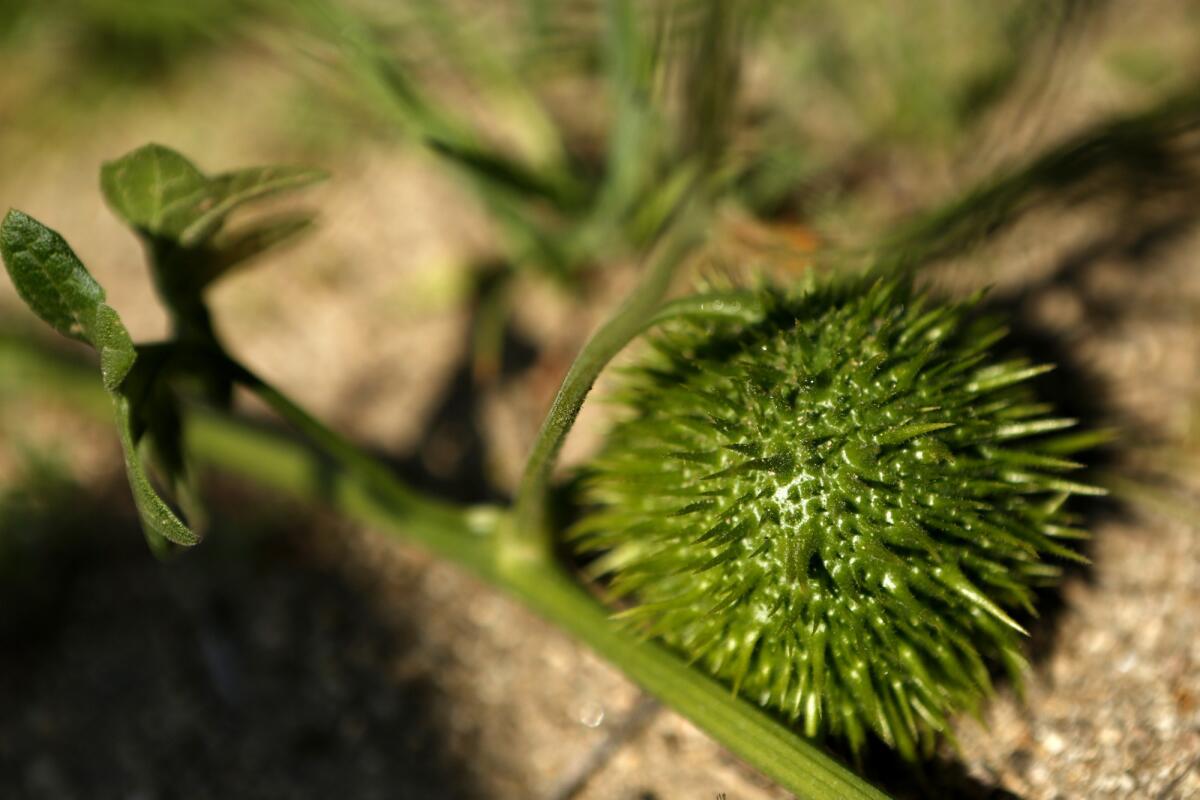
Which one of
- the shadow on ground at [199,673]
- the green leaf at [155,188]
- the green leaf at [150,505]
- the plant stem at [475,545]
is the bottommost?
the shadow on ground at [199,673]

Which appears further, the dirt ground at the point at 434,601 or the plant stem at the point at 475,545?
the dirt ground at the point at 434,601

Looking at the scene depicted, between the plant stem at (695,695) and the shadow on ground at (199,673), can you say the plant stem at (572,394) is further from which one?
the shadow on ground at (199,673)

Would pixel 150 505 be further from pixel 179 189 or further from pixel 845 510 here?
pixel 845 510

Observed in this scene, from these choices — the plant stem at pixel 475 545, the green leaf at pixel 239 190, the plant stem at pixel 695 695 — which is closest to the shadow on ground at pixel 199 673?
the plant stem at pixel 475 545

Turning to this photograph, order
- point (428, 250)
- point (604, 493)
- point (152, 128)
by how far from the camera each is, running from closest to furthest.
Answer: point (604, 493), point (428, 250), point (152, 128)

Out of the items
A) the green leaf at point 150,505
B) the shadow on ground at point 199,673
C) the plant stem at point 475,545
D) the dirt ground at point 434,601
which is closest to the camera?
the green leaf at point 150,505

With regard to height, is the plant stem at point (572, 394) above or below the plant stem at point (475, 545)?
above

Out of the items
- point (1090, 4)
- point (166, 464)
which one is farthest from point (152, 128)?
point (1090, 4)

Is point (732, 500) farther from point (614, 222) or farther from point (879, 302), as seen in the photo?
point (614, 222)
